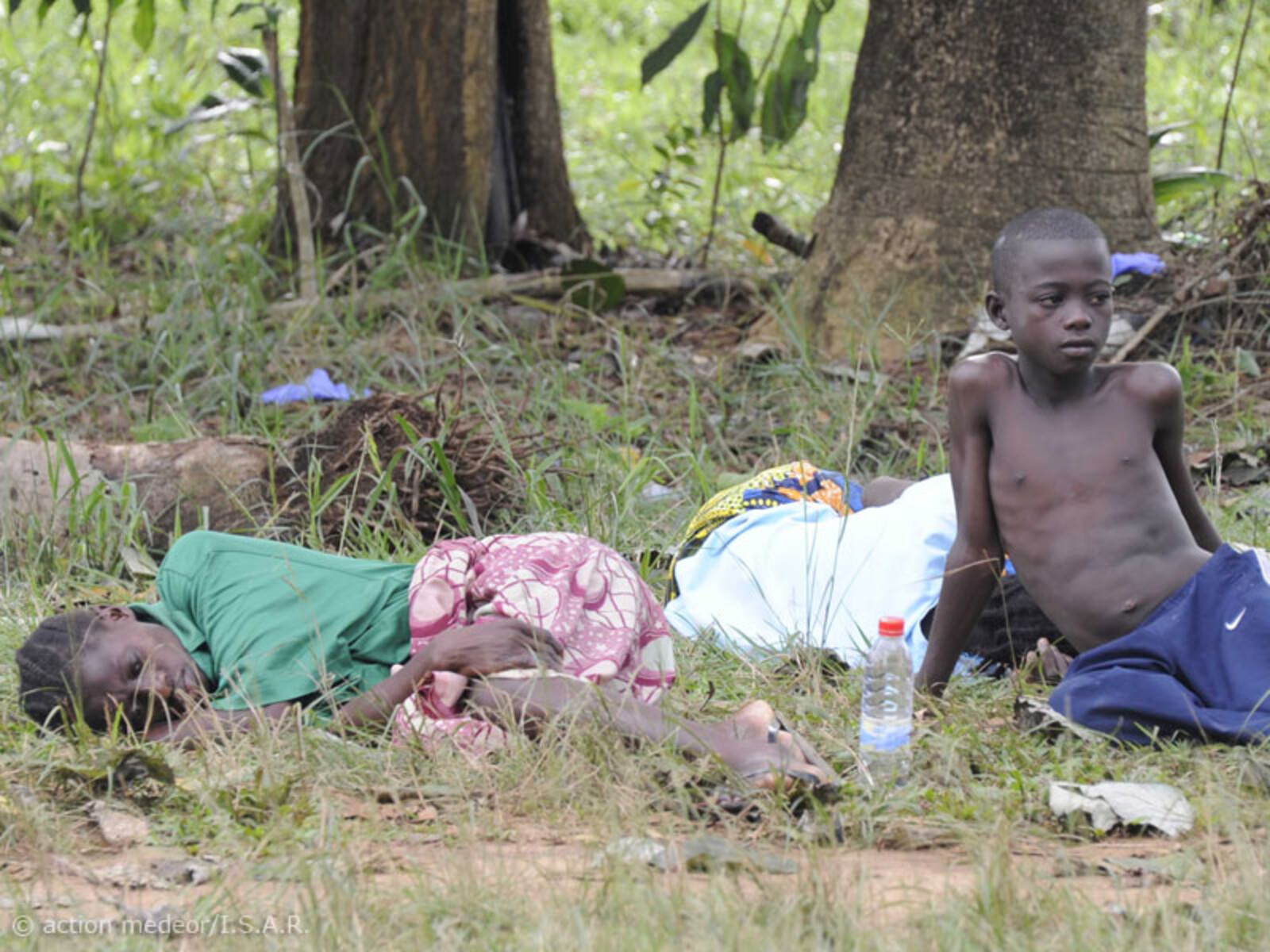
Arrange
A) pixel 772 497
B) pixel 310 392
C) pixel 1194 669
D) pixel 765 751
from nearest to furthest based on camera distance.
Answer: pixel 765 751 < pixel 1194 669 < pixel 772 497 < pixel 310 392

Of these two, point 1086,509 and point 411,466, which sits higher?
point 1086,509

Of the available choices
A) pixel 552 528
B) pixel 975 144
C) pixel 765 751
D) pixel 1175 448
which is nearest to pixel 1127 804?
pixel 765 751

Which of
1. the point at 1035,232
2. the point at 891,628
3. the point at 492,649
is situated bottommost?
the point at 492,649

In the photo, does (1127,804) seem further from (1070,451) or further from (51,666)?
(51,666)

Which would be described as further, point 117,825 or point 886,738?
point 886,738

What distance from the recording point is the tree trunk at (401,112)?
587cm

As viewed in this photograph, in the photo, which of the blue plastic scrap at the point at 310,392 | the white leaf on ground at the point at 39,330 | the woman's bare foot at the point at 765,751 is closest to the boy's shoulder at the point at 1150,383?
the woman's bare foot at the point at 765,751

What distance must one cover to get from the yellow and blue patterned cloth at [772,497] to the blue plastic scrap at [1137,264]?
1.61 metres

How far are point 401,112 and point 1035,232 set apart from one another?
345cm

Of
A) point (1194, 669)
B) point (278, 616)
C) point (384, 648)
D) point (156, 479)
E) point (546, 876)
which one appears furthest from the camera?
point (156, 479)

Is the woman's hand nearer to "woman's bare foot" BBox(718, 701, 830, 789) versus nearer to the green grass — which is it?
the green grass

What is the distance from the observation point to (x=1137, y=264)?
505 centimetres

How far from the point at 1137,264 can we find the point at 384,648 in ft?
9.93

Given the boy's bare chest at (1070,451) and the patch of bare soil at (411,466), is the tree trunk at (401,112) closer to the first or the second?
the patch of bare soil at (411,466)
